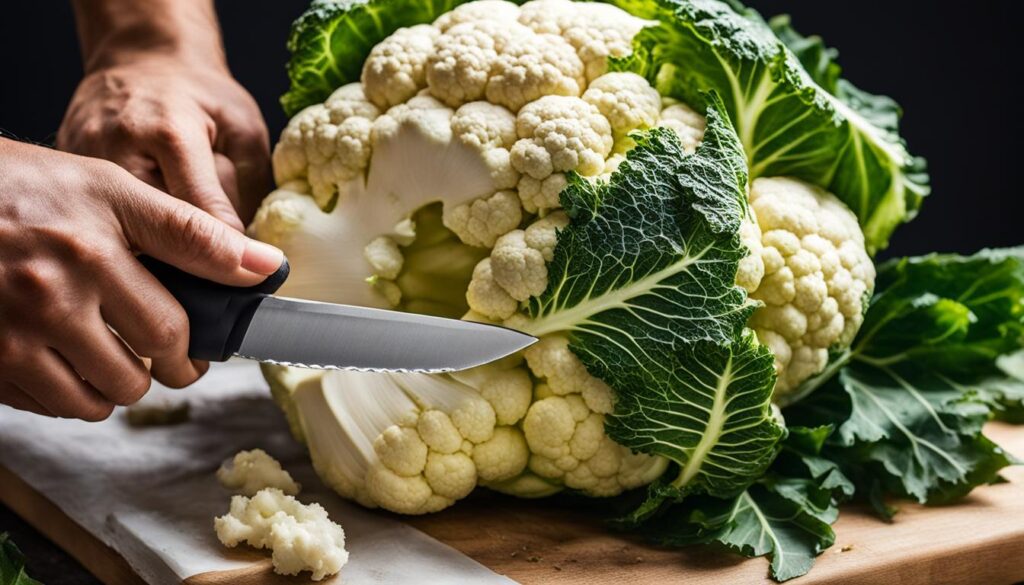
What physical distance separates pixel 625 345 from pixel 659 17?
543 millimetres

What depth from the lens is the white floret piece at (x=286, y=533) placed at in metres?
1.34

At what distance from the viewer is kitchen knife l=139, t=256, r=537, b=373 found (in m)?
1.36

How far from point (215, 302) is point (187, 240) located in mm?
98

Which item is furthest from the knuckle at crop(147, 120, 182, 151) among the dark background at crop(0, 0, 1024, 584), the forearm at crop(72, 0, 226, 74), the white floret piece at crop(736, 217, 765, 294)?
the dark background at crop(0, 0, 1024, 584)

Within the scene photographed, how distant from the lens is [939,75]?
351 centimetres

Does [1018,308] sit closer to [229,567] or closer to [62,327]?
[229,567]

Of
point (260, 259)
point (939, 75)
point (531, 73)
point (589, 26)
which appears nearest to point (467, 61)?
point (531, 73)

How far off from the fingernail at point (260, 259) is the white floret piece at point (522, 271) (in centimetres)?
30

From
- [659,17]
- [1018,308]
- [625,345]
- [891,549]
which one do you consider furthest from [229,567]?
[1018,308]

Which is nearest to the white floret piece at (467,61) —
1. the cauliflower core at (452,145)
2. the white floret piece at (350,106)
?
the cauliflower core at (452,145)

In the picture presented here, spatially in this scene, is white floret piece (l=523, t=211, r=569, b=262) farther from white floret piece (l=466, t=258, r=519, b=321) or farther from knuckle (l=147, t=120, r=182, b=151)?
knuckle (l=147, t=120, r=182, b=151)

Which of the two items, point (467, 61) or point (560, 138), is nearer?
point (560, 138)

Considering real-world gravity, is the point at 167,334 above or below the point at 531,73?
below

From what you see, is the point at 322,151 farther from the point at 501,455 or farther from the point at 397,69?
the point at 501,455
